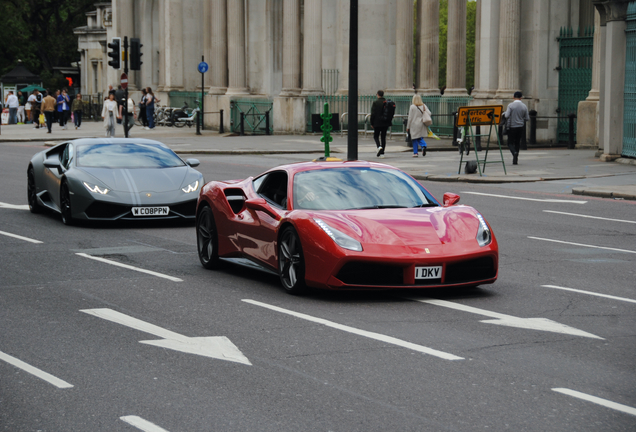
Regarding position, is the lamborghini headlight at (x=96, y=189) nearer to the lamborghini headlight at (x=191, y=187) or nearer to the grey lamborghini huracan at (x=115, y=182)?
the grey lamborghini huracan at (x=115, y=182)

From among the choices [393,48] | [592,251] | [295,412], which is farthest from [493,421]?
[393,48]

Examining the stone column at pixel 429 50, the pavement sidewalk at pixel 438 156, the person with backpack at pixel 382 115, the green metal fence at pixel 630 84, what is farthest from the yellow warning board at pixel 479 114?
the stone column at pixel 429 50

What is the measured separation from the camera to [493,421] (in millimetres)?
5539

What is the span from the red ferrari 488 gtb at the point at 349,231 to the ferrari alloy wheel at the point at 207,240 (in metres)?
0.02

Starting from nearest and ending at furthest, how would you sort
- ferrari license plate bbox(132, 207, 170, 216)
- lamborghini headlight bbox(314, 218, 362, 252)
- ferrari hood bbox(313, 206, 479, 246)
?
lamborghini headlight bbox(314, 218, 362, 252) → ferrari hood bbox(313, 206, 479, 246) → ferrari license plate bbox(132, 207, 170, 216)

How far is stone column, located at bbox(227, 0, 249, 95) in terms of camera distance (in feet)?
164

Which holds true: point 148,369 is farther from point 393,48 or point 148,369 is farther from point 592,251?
point 393,48

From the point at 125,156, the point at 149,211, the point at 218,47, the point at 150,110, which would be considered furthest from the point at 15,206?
the point at 218,47

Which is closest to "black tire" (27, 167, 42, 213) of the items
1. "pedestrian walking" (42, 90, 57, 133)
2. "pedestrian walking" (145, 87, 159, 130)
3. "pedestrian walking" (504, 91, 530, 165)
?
"pedestrian walking" (504, 91, 530, 165)

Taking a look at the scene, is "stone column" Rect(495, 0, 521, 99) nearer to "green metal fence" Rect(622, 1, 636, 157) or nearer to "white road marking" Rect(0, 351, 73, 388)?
"green metal fence" Rect(622, 1, 636, 157)

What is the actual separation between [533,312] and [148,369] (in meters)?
3.56

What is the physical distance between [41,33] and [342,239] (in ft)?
294

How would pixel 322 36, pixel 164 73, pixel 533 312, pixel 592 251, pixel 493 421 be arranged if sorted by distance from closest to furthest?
pixel 493 421
pixel 533 312
pixel 592 251
pixel 322 36
pixel 164 73

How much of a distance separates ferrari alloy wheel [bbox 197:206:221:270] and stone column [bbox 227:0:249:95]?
39.0 meters
